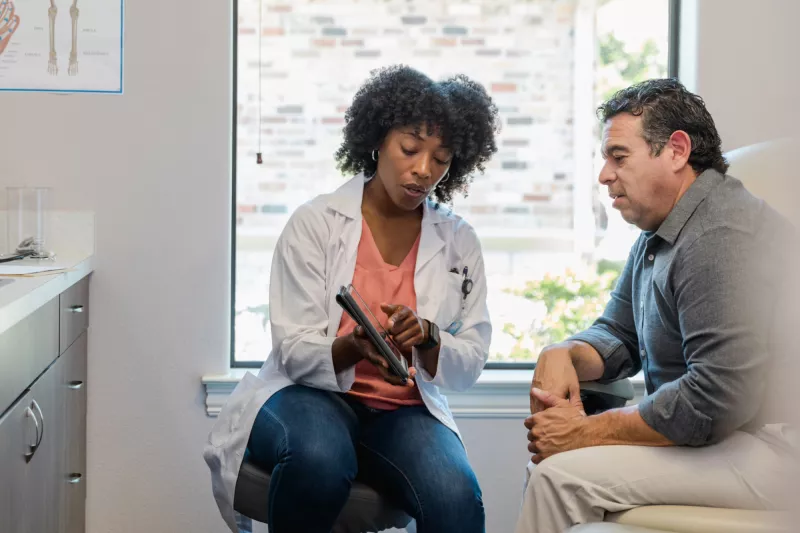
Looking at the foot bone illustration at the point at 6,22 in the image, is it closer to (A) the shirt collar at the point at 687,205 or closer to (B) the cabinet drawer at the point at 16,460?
(B) the cabinet drawer at the point at 16,460

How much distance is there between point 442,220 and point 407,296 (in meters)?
0.22

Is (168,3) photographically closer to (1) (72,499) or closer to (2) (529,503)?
(1) (72,499)

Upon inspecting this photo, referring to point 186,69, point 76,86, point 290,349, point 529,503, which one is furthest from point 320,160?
point 529,503

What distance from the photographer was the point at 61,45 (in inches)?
93.0

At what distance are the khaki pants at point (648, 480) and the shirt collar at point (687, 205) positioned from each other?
1.20 ft

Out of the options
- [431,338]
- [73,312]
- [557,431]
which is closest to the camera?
[557,431]

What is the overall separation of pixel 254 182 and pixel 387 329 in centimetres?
102

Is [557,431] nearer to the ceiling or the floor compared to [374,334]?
nearer to the floor

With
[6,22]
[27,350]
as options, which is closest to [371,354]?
[27,350]

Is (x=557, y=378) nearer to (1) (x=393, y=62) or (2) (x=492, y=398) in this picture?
(2) (x=492, y=398)

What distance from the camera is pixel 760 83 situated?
2396 mm

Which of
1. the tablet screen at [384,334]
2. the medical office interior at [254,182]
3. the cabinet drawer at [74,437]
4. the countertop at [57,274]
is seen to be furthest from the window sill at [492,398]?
the tablet screen at [384,334]

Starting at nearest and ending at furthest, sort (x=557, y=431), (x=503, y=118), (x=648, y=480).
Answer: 1. (x=648, y=480)
2. (x=557, y=431)
3. (x=503, y=118)

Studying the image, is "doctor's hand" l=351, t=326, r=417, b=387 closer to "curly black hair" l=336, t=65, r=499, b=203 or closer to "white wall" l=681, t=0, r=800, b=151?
"curly black hair" l=336, t=65, r=499, b=203
